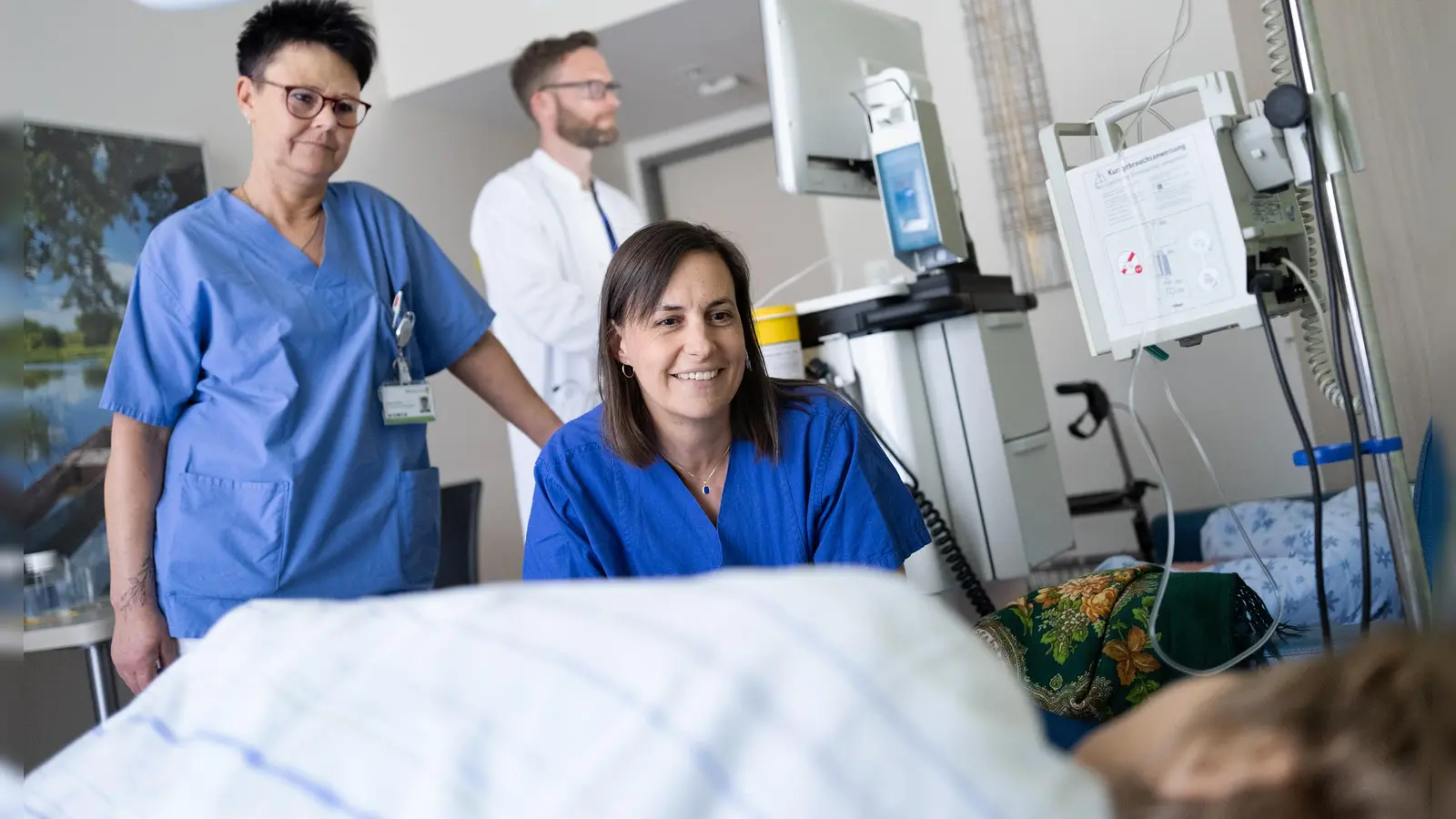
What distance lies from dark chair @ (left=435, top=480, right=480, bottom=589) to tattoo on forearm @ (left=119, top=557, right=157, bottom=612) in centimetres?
128

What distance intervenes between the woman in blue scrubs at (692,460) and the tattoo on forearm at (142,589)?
1.64 feet

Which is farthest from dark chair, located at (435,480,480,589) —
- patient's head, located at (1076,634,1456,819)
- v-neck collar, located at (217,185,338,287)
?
patient's head, located at (1076,634,1456,819)

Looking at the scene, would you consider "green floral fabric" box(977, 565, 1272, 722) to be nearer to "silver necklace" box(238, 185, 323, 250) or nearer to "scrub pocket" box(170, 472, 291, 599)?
"scrub pocket" box(170, 472, 291, 599)

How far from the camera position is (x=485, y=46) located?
4117 millimetres

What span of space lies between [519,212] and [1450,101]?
2401 millimetres

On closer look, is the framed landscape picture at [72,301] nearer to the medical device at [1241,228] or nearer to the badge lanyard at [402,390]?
the badge lanyard at [402,390]

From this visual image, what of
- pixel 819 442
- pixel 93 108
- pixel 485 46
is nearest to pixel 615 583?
pixel 819 442

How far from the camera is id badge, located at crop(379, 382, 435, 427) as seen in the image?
169 cm

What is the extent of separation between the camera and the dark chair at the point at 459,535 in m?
2.92

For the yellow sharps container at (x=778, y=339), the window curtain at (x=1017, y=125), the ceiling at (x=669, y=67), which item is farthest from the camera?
the ceiling at (x=669, y=67)

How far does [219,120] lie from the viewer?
11.5 feet

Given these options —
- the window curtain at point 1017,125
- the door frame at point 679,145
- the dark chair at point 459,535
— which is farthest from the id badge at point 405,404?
the door frame at point 679,145

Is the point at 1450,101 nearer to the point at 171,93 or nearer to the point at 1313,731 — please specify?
the point at 1313,731

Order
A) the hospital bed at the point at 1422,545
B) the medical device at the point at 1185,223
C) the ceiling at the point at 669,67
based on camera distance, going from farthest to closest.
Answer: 1. the ceiling at the point at 669,67
2. the medical device at the point at 1185,223
3. the hospital bed at the point at 1422,545
